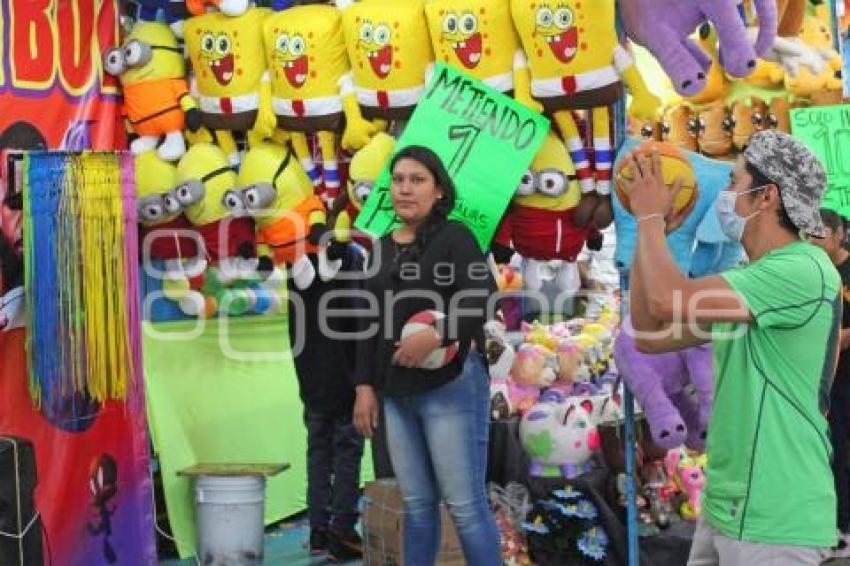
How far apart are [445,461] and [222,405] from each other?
6.92 feet

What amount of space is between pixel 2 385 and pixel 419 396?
144 centimetres

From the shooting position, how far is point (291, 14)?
4.28m

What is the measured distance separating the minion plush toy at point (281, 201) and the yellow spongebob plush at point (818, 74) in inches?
117

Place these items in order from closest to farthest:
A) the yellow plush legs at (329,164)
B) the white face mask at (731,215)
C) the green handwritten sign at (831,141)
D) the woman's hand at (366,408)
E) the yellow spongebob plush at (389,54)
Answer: the white face mask at (731,215)
the woman's hand at (366,408)
the yellow spongebob plush at (389,54)
the yellow plush legs at (329,164)
the green handwritten sign at (831,141)

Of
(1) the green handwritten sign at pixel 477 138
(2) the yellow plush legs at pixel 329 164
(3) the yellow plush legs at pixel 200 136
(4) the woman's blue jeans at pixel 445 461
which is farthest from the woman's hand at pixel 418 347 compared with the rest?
(3) the yellow plush legs at pixel 200 136

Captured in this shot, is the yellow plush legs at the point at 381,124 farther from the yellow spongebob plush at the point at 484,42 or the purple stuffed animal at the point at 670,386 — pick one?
the purple stuffed animal at the point at 670,386

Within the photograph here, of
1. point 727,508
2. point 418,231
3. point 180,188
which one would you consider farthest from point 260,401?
point 727,508

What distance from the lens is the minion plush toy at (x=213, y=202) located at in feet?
14.6

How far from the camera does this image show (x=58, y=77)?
436 centimetres

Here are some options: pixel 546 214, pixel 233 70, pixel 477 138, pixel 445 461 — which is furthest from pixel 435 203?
pixel 233 70

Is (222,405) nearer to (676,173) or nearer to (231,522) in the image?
(231,522)

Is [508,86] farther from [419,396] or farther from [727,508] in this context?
[727,508]

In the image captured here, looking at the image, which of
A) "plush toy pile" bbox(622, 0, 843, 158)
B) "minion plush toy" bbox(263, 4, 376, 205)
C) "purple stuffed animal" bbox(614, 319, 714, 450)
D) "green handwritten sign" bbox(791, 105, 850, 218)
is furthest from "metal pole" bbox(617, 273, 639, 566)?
"plush toy pile" bbox(622, 0, 843, 158)

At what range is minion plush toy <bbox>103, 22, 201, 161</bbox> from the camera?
4488 mm
